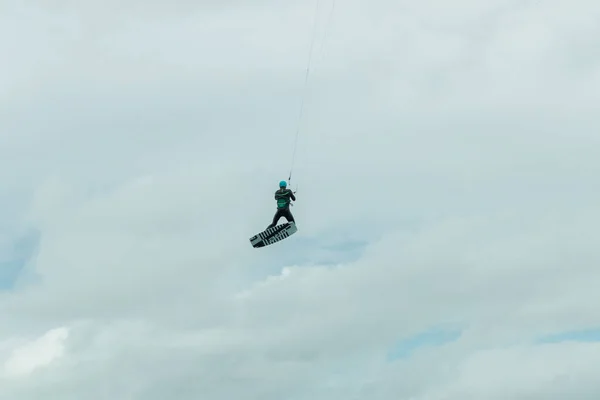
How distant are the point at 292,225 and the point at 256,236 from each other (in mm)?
3334

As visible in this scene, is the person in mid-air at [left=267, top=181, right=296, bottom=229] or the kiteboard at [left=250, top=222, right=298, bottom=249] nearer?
the person in mid-air at [left=267, top=181, right=296, bottom=229]

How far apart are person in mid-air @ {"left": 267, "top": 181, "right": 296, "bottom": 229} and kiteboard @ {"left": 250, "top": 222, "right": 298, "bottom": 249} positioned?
66 centimetres

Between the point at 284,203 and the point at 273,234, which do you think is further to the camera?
the point at 273,234

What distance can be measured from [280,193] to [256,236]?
4649 mm

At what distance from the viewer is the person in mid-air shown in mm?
93625

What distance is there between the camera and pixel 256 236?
96.4m

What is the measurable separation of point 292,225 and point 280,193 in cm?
281

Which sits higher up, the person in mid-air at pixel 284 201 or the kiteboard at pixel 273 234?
the person in mid-air at pixel 284 201

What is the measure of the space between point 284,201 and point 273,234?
329cm

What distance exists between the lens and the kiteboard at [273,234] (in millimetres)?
95250

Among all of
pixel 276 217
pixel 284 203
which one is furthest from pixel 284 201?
pixel 276 217

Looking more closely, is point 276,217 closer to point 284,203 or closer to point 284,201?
point 284,203

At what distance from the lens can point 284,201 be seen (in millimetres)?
94062

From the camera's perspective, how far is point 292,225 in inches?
3735
